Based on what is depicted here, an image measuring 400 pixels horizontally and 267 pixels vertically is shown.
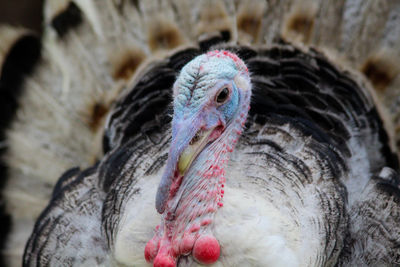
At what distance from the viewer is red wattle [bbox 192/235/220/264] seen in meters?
1.50

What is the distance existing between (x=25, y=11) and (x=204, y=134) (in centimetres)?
209

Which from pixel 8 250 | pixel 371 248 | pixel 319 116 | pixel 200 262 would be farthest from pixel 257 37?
pixel 8 250

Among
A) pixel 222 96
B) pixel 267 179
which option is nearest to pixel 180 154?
pixel 222 96

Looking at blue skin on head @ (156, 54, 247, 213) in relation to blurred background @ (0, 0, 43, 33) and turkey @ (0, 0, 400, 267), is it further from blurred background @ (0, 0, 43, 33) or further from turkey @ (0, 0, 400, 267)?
blurred background @ (0, 0, 43, 33)

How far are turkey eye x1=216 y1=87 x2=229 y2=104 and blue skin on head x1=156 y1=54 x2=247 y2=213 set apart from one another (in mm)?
18

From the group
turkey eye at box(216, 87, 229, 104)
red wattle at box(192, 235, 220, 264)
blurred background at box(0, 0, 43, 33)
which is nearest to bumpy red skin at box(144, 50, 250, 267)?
red wattle at box(192, 235, 220, 264)

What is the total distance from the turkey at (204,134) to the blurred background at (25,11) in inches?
16.6

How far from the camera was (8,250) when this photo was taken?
249cm

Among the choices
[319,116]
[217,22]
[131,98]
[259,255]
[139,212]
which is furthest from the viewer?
[217,22]

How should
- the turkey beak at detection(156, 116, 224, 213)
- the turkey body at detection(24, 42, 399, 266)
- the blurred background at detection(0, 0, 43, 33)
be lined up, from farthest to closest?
the blurred background at detection(0, 0, 43, 33), the turkey body at detection(24, 42, 399, 266), the turkey beak at detection(156, 116, 224, 213)

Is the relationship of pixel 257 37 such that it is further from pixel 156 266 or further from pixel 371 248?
pixel 156 266

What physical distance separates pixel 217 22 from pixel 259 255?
1.41 meters

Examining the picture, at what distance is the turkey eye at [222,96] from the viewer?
1.61 meters

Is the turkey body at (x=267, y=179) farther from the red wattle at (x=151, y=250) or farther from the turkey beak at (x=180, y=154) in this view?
the turkey beak at (x=180, y=154)
